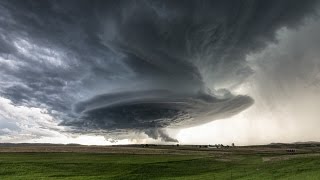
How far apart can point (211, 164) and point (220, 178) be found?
3224 cm

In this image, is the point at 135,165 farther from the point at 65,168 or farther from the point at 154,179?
the point at 154,179

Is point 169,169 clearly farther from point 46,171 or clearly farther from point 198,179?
point 46,171

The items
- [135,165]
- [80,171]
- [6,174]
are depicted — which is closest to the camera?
[6,174]

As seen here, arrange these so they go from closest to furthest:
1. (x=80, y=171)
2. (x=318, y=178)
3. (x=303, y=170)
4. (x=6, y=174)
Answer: (x=318, y=178) → (x=303, y=170) → (x=6, y=174) → (x=80, y=171)

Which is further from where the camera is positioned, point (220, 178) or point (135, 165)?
point (135, 165)

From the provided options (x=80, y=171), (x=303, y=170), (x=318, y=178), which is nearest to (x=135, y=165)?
(x=80, y=171)

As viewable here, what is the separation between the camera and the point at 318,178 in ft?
176

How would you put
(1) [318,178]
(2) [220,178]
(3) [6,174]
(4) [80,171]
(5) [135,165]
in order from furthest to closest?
(5) [135,165]
(4) [80,171]
(3) [6,174]
(2) [220,178]
(1) [318,178]

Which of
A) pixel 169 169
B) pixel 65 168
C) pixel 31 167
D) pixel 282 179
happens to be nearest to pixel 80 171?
pixel 65 168

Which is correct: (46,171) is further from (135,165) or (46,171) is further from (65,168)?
(135,165)

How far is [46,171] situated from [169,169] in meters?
28.0

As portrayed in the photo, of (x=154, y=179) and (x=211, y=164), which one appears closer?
(x=154, y=179)

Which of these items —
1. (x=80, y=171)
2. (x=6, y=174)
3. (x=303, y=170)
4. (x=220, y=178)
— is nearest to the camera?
(x=220, y=178)

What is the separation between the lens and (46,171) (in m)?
84.8
